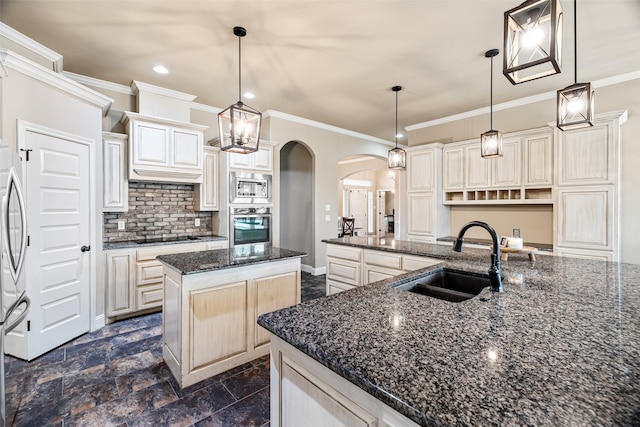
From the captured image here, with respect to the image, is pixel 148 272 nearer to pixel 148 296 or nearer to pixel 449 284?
pixel 148 296

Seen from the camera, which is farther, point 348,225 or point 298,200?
point 348,225

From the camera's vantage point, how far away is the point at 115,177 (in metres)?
3.48

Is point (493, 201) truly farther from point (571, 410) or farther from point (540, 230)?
point (571, 410)

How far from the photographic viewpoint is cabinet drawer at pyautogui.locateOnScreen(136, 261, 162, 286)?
3451 millimetres

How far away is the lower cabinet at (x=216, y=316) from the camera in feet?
6.95

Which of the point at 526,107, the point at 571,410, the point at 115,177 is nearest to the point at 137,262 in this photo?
the point at 115,177

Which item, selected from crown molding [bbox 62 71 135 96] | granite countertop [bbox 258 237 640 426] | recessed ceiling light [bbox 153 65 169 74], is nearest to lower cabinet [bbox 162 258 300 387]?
granite countertop [bbox 258 237 640 426]

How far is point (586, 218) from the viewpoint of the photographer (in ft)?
10.9

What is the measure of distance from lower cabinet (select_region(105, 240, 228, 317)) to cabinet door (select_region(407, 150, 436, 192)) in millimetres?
3775

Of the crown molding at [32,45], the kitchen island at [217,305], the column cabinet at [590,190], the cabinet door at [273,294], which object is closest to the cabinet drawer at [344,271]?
the cabinet door at [273,294]

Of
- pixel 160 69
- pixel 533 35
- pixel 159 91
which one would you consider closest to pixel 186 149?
pixel 159 91

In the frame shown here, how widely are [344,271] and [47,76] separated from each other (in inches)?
138

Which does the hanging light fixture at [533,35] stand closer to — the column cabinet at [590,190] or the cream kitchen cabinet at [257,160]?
the column cabinet at [590,190]

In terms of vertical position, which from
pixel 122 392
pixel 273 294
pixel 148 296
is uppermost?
pixel 273 294
